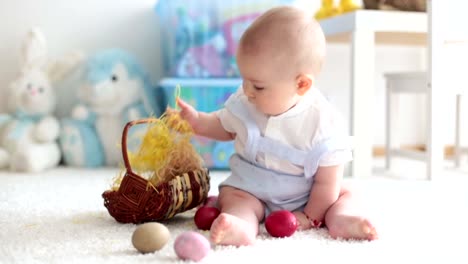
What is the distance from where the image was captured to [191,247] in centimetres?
76

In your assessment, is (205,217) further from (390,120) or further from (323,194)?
(390,120)

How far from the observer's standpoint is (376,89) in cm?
237

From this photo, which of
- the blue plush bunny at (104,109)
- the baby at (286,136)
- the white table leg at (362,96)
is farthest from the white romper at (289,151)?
the blue plush bunny at (104,109)

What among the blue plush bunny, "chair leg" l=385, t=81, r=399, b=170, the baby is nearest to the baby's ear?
the baby

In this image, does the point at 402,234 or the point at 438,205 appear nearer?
the point at 402,234

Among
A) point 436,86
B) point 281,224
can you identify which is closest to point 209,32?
point 436,86

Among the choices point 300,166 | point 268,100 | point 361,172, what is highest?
point 268,100

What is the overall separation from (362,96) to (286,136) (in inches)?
29.3

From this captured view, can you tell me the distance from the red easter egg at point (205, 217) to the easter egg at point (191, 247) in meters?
0.18

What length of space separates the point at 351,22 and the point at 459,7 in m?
A: 0.30

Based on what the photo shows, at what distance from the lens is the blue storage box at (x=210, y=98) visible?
1811mm

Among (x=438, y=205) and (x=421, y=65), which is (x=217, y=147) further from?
(x=421, y=65)

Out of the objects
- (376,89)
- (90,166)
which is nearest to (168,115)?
(90,166)

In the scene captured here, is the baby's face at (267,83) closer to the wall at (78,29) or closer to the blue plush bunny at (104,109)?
the blue plush bunny at (104,109)
